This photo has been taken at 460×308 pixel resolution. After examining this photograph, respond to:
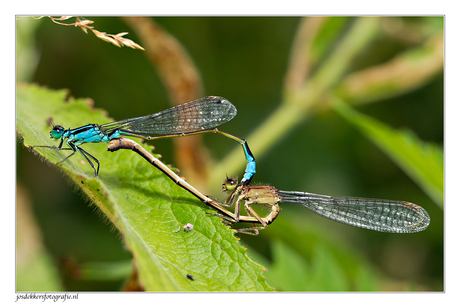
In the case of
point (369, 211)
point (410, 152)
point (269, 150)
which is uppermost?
point (410, 152)

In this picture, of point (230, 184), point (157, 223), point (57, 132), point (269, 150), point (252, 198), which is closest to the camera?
point (157, 223)

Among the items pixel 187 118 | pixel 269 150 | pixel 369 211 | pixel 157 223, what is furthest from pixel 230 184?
pixel 269 150

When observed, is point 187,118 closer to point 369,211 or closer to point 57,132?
point 57,132

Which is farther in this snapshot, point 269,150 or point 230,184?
point 269,150

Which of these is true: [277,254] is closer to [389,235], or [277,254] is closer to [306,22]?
[389,235]

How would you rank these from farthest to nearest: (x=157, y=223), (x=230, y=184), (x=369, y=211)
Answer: (x=369, y=211) < (x=230, y=184) < (x=157, y=223)

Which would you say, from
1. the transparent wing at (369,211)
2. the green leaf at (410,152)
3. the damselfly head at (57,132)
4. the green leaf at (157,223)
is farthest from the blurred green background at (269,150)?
the green leaf at (157,223)

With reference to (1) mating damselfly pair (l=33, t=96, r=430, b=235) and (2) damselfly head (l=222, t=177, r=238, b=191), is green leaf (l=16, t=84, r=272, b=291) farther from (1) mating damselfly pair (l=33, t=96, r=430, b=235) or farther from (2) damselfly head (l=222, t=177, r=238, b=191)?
(2) damselfly head (l=222, t=177, r=238, b=191)
